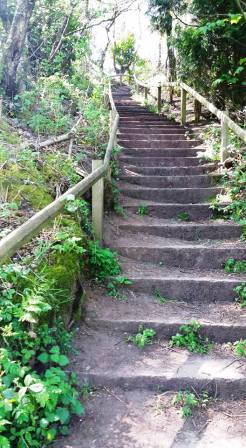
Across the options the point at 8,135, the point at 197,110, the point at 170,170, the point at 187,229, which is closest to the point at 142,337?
the point at 187,229

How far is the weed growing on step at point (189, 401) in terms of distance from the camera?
10.0 ft

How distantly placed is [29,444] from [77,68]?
12082 mm

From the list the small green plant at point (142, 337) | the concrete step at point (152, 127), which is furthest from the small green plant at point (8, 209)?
the concrete step at point (152, 127)

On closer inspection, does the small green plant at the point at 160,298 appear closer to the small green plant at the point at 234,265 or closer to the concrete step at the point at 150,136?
the small green plant at the point at 234,265

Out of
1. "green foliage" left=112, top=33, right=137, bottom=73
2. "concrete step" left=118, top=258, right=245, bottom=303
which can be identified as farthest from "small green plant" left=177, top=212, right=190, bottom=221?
Answer: "green foliage" left=112, top=33, right=137, bottom=73

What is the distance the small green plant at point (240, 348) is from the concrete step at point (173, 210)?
2.40 metres

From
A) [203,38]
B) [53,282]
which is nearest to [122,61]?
[203,38]

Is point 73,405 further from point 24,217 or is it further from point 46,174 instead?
point 46,174

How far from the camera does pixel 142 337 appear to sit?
3.69m

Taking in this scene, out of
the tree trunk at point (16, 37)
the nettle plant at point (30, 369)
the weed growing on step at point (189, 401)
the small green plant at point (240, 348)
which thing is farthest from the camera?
the tree trunk at point (16, 37)

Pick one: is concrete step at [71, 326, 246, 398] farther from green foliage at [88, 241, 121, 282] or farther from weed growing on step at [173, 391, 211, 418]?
green foliage at [88, 241, 121, 282]

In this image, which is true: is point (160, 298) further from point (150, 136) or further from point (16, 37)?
point (16, 37)

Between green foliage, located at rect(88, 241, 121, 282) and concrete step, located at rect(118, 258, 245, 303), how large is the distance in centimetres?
18

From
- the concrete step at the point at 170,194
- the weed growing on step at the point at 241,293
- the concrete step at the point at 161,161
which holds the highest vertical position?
the concrete step at the point at 161,161
